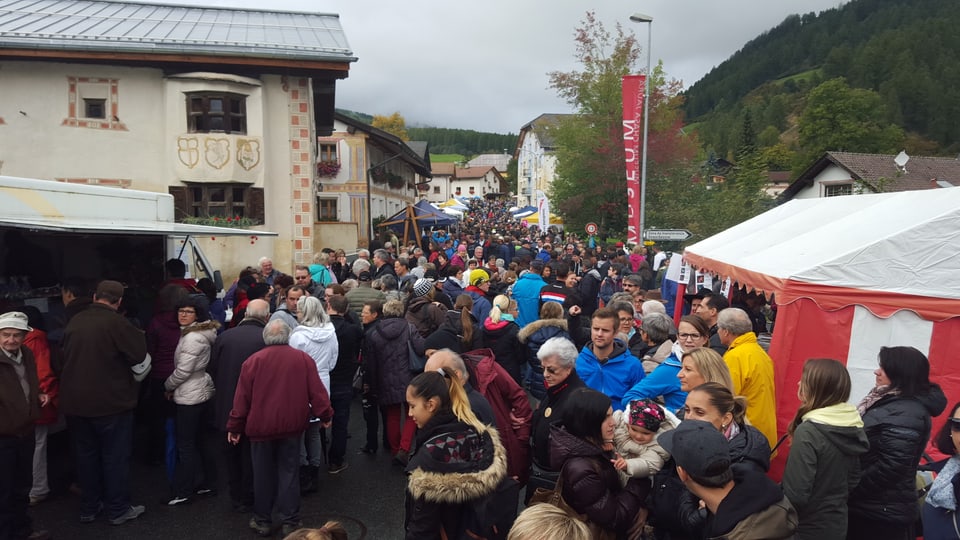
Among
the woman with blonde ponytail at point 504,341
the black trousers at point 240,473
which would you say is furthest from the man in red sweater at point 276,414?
the woman with blonde ponytail at point 504,341

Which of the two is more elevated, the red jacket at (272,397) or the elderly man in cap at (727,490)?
the elderly man in cap at (727,490)

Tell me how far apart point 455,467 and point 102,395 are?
3423mm

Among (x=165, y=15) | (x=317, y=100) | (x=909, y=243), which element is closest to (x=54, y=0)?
(x=165, y=15)

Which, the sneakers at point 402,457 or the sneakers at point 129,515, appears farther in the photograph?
the sneakers at point 402,457

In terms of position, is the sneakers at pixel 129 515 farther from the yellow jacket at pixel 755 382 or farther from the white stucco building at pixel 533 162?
the white stucco building at pixel 533 162

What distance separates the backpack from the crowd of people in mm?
11

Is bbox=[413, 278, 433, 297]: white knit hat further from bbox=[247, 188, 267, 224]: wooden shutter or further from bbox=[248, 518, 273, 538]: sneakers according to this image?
bbox=[247, 188, 267, 224]: wooden shutter

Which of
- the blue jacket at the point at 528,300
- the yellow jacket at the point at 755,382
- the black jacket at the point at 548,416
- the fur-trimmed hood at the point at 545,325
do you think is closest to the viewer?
the black jacket at the point at 548,416

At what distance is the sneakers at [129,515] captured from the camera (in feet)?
15.8

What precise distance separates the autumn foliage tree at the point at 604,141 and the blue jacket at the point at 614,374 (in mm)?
22282

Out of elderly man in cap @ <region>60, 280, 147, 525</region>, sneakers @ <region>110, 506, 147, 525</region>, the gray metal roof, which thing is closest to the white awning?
elderly man in cap @ <region>60, 280, 147, 525</region>

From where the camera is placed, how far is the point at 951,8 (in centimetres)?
11075

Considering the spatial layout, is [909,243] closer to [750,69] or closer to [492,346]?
[492,346]

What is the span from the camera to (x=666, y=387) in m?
3.92
